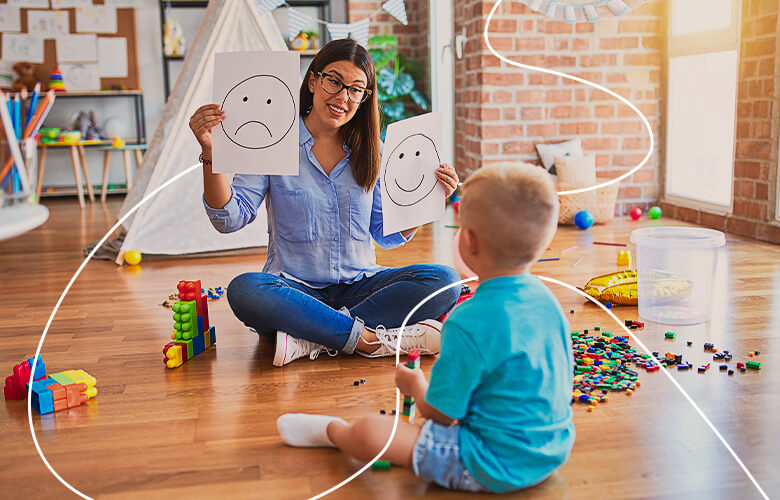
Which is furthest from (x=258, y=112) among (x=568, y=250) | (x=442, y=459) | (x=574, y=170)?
(x=574, y=170)

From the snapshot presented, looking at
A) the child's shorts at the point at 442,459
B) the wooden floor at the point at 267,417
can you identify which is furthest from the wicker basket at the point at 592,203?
the child's shorts at the point at 442,459

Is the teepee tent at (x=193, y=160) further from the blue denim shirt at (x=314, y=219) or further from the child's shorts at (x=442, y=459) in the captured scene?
the child's shorts at (x=442, y=459)

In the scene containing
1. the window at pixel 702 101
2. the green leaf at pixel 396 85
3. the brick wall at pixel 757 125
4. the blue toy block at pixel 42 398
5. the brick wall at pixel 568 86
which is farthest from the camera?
the green leaf at pixel 396 85

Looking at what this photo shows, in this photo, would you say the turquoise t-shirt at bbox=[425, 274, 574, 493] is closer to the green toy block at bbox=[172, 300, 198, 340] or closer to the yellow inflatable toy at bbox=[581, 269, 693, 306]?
the green toy block at bbox=[172, 300, 198, 340]

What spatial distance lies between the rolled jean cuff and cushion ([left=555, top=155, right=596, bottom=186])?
2.32 meters

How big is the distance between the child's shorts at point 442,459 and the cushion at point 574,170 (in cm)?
287

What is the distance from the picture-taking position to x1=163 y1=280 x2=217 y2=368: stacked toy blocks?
6.07 ft

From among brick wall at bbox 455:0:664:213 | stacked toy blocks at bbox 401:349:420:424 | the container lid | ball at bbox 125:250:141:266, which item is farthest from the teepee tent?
stacked toy blocks at bbox 401:349:420:424

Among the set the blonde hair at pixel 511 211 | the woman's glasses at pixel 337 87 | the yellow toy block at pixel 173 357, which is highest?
the woman's glasses at pixel 337 87

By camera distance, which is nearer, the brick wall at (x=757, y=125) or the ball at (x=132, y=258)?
the ball at (x=132, y=258)

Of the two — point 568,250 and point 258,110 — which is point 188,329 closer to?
point 258,110

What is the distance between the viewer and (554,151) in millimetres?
4047

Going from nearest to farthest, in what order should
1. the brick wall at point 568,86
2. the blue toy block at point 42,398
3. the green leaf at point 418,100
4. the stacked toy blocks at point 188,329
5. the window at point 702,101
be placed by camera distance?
the blue toy block at point 42,398
the stacked toy blocks at point 188,329
the window at point 702,101
the brick wall at point 568,86
the green leaf at point 418,100

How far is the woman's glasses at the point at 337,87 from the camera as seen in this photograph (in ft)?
5.91
